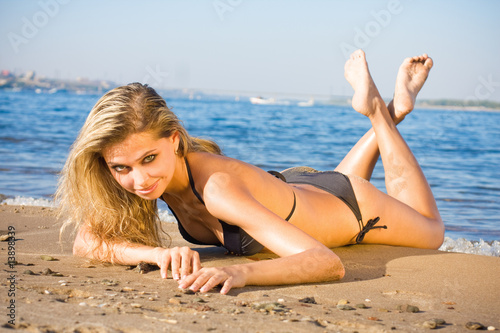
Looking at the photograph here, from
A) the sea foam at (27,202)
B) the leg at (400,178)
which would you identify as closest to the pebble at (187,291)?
the leg at (400,178)

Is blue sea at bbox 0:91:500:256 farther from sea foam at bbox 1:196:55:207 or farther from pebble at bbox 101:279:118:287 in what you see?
pebble at bbox 101:279:118:287

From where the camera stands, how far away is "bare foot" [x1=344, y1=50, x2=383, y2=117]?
4.64 metres

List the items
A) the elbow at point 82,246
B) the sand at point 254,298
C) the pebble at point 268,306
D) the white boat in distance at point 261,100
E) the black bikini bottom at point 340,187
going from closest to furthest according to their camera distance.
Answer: the sand at point 254,298 < the pebble at point 268,306 < the elbow at point 82,246 < the black bikini bottom at point 340,187 < the white boat in distance at point 261,100

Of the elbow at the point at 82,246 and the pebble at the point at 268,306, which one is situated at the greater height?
the pebble at the point at 268,306

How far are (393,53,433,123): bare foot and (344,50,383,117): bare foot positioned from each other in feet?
0.74

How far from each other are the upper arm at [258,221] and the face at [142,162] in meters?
0.32

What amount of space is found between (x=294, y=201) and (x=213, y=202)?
753 millimetres

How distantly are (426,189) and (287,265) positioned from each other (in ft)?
7.15

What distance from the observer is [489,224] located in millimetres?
6523

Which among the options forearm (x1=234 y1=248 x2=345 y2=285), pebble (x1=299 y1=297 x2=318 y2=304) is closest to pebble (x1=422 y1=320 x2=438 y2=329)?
pebble (x1=299 y1=297 x2=318 y2=304)

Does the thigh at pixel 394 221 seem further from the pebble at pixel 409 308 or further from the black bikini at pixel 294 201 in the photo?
the pebble at pixel 409 308

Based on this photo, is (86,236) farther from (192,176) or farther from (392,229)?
(392,229)

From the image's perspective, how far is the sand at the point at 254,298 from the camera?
224 cm

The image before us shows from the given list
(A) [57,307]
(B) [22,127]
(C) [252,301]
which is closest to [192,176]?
(C) [252,301]
